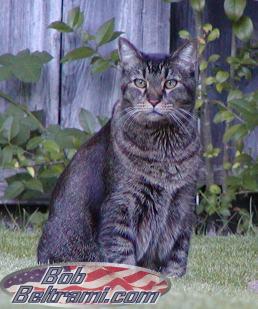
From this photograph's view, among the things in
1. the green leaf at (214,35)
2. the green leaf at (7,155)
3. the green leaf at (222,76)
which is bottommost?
the green leaf at (7,155)

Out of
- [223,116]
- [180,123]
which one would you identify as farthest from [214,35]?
[180,123]

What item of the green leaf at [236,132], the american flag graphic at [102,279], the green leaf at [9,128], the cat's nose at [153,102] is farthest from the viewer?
the green leaf at [9,128]

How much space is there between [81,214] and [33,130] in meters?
1.75

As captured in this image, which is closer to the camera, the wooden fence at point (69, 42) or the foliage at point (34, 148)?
the foliage at point (34, 148)

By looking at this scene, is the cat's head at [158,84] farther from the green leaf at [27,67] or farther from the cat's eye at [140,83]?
the green leaf at [27,67]

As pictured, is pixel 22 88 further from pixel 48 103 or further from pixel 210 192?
pixel 210 192

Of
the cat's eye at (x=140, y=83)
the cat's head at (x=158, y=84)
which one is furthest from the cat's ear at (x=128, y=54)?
the cat's eye at (x=140, y=83)

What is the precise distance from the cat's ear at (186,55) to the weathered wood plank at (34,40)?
1.88 metres

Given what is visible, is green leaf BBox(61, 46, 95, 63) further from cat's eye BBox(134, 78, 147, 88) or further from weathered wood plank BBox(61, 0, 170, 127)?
cat's eye BBox(134, 78, 147, 88)

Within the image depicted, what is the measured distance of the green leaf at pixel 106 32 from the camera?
6492 mm

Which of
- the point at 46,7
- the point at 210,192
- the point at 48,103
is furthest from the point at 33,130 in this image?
the point at 210,192

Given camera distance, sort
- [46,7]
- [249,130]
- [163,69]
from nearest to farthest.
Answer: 1. [163,69]
2. [249,130]
3. [46,7]

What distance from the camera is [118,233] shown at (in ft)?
15.9

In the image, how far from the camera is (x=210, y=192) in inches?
264
